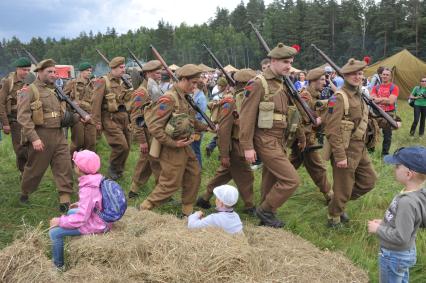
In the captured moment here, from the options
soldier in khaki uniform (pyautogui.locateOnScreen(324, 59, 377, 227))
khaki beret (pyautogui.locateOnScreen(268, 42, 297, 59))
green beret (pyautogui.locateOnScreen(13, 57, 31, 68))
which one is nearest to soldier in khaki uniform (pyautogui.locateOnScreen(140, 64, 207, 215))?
khaki beret (pyautogui.locateOnScreen(268, 42, 297, 59))

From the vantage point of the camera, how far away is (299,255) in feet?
13.2

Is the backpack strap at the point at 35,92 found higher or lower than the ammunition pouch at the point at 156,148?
higher

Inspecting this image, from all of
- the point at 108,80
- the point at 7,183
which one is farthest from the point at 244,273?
the point at 7,183

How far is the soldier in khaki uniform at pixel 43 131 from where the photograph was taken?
231 inches

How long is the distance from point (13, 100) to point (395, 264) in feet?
21.6

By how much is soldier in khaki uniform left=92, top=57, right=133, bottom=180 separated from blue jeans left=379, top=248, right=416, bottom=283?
551 centimetres

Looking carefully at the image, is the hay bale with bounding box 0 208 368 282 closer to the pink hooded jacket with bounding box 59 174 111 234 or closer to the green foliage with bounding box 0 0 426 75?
the pink hooded jacket with bounding box 59 174 111 234

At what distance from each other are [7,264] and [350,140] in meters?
4.06

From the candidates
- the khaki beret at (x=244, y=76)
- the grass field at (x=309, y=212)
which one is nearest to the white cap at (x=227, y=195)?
the grass field at (x=309, y=212)

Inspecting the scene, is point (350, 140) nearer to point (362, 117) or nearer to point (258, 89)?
point (362, 117)

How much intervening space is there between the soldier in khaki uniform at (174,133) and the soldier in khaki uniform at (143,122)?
78 centimetres

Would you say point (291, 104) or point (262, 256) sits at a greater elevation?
point (291, 104)

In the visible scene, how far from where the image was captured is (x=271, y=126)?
17.0 feet

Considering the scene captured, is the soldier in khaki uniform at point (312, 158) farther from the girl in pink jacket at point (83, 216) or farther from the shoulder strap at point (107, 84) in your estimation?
the shoulder strap at point (107, 84)
